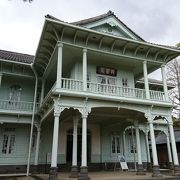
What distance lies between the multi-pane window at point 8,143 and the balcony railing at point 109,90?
20.0ft

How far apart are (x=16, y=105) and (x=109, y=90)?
6776 millimetres

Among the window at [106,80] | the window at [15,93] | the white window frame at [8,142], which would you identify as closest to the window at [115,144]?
the window at [106,80]

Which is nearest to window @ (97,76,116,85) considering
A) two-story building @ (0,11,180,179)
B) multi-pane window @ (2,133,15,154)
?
two-story building @ (0,11,180,179)

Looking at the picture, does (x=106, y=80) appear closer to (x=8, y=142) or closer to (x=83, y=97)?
(x=83, y=97)

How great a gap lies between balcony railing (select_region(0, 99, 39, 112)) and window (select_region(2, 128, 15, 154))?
1749 mm

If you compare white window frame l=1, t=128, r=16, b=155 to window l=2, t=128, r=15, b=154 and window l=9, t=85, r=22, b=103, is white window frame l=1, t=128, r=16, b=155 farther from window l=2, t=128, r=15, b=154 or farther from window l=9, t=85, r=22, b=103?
window l=9, t=85, r=22, b=103

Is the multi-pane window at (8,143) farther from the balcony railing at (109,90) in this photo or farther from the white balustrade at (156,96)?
the white balustrade at (156,96)

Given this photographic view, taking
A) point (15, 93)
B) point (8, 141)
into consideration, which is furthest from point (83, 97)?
point (8, 141)

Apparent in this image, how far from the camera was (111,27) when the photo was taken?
1271cm

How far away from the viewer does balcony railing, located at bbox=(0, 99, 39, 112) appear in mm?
13461

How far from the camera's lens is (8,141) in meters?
13.9

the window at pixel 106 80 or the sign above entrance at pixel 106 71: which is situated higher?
the sign above entrance at pixel 106 71

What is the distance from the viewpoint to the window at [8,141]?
13658mm

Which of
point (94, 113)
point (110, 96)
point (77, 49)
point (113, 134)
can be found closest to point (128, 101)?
point (110, 96)
